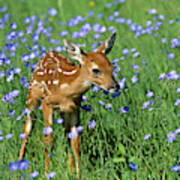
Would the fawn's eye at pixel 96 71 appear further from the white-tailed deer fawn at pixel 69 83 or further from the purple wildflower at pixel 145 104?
the purple wildflower at pixel 145 104

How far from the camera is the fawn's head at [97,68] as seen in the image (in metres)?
3.80

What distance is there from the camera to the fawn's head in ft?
12.5

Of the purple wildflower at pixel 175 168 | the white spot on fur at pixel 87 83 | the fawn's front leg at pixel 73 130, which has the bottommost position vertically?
the purple wildflower at pixel 175 168

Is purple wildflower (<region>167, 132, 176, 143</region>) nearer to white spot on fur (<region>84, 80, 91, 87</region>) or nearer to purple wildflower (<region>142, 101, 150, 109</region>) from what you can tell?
purple wildflower (<region>142, 101, 150, 109</region>)

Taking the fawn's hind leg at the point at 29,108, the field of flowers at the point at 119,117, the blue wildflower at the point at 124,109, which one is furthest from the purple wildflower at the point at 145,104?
the fawn's hind leg at the point at 29,108

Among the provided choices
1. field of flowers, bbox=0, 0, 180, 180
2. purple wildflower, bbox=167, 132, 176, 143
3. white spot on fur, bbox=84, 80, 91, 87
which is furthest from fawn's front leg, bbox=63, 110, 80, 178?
purple wildflower, bbox=167, 132, 176, 143

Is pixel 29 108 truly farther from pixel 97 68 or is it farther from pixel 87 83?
pixel 97 68

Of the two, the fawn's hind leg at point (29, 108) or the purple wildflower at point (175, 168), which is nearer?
the purple wildflower at point (175, 168)

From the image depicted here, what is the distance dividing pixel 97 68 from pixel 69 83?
42 cm

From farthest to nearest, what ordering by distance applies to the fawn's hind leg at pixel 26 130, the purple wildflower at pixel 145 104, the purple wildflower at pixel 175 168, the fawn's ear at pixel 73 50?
1. the purple wildflower at pixel 145 104
2. the fawn's hind leg at pixel 26 130
3. the fawn's ear at pixel 73 50
4. the purple wildflower at pixel 175 168

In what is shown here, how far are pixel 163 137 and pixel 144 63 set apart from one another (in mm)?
1611

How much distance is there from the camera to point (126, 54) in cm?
581

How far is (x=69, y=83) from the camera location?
413 cm

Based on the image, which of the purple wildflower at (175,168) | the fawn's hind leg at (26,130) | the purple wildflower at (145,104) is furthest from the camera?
the purple wildflower at (145,104)
